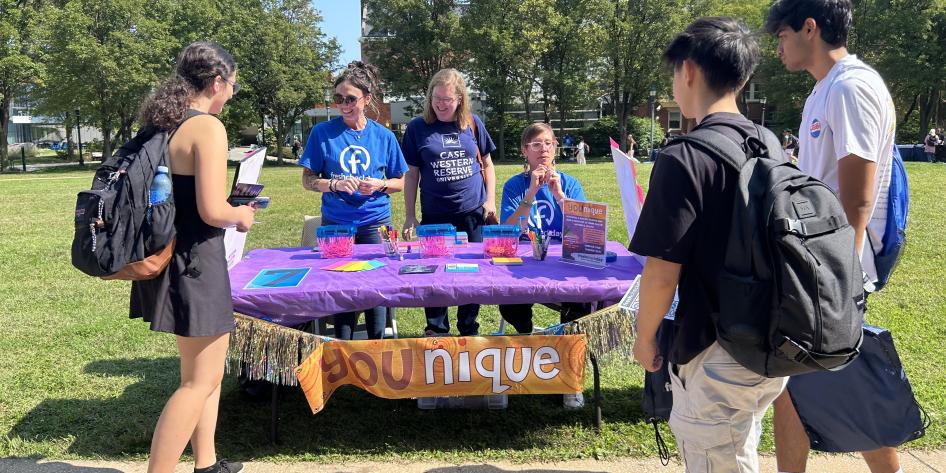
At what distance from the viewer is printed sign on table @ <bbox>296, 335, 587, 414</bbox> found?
9.32 ft

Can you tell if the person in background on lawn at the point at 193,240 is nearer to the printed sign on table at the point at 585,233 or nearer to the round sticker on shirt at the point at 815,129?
the printed sign on table at the point at 585,233

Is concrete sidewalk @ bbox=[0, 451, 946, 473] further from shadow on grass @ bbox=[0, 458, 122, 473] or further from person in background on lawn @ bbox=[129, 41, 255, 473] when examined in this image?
person in background on lawn @ bbox=[129, 41, 255, 473]

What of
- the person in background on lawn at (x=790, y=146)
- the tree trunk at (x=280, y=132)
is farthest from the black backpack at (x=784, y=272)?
the tree trunk at (x=280, y=132)

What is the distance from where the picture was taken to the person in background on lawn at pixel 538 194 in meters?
3.55

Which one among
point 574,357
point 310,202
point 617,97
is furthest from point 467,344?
point 617,97

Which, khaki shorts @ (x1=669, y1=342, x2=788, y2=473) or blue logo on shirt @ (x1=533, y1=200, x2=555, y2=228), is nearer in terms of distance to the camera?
→ khaki shorts @ (x1=669, y1=342, x2=788, y2=473)

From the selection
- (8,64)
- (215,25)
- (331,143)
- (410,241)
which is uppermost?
(215,25)

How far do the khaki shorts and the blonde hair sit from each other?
253 cm

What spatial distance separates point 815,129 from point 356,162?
2.41m

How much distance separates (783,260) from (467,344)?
1.64 m

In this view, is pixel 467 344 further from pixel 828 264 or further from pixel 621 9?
pixel 621 9

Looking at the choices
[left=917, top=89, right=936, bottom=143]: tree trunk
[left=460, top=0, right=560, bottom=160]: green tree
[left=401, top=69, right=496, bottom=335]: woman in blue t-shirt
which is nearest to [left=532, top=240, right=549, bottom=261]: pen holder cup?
[left=401, top=69, right=496, bottom=335]: woman in blue t-shirt

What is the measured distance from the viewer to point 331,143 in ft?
12.0

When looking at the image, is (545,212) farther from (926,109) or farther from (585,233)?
(926,109)
